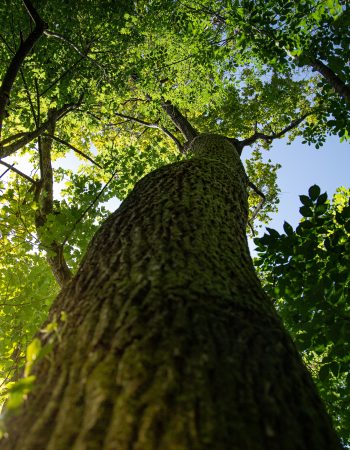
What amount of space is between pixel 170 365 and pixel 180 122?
9.16 metres

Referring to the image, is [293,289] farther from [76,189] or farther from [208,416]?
[76,189]

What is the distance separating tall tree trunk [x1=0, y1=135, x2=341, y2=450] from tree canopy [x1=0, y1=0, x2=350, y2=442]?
70.7 inches

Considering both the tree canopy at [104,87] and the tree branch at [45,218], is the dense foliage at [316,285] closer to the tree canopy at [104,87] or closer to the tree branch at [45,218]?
the tree canopy at [104,87]

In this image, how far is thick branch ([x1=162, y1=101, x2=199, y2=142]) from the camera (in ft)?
29.5

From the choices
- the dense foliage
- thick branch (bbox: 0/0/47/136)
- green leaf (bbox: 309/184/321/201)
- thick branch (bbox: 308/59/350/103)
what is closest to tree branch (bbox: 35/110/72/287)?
thick branch (bbox: 0/0/47/136)

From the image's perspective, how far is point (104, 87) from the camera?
6.77m

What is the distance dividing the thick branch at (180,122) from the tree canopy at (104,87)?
59mm

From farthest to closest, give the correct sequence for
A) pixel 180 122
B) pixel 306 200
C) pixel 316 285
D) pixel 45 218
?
1. pixel 180 122
2. pixel 45 218
3. pixel 306 200
4. pixel 316 285

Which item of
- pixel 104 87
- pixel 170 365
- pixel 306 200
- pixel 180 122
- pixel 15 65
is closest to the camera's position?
pixel 170 365

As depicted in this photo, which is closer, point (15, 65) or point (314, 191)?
point (314, 191)

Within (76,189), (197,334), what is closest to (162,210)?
(197,334)

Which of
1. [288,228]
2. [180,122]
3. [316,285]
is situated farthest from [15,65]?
[180,122]

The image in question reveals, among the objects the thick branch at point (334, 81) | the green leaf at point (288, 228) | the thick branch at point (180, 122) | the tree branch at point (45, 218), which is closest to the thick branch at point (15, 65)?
the tree branch at point (45, 218)

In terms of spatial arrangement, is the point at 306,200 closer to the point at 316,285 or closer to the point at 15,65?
the point at 316,285
